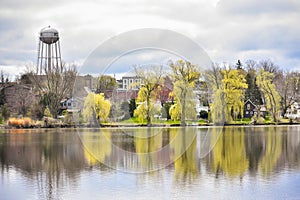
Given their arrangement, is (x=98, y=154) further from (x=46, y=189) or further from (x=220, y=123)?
(x=220, y=123)

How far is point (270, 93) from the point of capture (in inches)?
1842

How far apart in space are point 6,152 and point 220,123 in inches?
900

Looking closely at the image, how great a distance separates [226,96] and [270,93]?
23.1 ft

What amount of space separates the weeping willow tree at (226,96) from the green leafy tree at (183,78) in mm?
4220

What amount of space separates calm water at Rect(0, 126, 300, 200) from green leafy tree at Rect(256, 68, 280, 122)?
80.9ft

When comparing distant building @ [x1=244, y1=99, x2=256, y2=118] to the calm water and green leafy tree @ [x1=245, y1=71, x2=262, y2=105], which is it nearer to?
green leafy tree @ [x1=245, y1=71, x2=262, y2=105]

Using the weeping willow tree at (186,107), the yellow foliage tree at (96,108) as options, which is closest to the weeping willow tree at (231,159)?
the weeping willow tree at (186,107)

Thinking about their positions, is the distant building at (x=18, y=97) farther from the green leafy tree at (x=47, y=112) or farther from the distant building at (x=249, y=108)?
the distant building at (x=249, y=108)

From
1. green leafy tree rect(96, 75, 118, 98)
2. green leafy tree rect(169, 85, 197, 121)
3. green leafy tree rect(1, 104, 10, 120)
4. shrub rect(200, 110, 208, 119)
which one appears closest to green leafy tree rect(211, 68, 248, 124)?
shrub rect(200, 110, 208, 119)

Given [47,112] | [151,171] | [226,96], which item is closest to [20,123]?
[47,112]

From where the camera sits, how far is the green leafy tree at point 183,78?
112ft

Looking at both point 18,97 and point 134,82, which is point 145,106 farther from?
point 18,97

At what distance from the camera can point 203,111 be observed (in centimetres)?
4116

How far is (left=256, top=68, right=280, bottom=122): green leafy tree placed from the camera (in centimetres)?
4566
